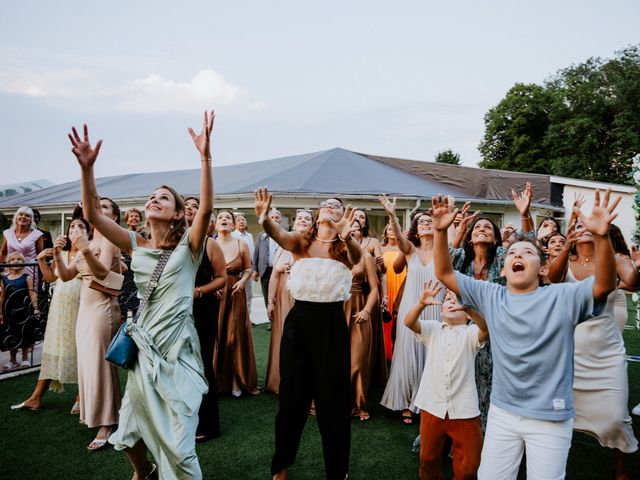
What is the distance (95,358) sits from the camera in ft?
14.3

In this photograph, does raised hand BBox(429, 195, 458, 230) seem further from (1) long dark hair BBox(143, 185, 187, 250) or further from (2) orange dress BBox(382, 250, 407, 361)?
(2) orange dress BBox(382, 250, 407, 361)

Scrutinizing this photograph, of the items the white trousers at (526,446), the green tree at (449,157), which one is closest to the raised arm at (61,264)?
the white trousers at (526,446)

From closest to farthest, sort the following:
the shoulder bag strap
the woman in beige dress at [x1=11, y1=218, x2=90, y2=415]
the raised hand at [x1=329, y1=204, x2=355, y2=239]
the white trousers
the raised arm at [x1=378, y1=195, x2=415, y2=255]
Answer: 1. the white trousers
2. the shoulder bag strap
3. the raised hand at [x1=329, y1=204, x2=355, y2=239]
4. the raised arm at [x1=378, y1=195, x2=415, y2=255]
5. the woman in beige dress at [x1=11, y1=218, x2=90, y2=415]

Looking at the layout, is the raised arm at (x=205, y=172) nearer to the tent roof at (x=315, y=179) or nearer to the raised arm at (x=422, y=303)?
the raised arm at (x=422, y=303)

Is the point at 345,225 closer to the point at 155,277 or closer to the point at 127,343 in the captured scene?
the point at 155,277

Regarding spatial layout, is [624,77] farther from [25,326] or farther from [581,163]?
[25,326]

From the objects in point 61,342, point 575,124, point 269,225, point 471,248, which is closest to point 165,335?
point 269,225

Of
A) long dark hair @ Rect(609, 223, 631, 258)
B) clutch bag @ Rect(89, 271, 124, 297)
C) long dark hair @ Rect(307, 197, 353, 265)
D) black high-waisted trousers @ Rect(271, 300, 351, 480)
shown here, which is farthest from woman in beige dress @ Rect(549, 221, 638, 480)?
clutch bag @ Rect(89, 271, 124, 297)

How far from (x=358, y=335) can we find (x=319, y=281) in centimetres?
188

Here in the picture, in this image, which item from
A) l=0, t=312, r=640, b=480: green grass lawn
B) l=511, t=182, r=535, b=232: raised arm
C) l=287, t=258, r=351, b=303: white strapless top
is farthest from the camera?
l=511, t=182, r=535, b=232: raised arm

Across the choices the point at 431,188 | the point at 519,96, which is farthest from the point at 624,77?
the point at 431,188

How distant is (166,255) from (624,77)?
4309 centimetres

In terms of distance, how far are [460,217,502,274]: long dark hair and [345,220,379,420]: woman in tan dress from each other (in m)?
0.93

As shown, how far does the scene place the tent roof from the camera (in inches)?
628
